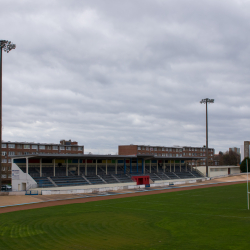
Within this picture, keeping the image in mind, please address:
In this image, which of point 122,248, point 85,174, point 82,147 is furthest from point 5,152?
point 122,248

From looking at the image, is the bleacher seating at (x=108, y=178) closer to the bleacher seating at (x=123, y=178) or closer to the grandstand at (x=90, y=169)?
the grandstand at (x=90, y=169)

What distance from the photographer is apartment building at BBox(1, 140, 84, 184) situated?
85.4m

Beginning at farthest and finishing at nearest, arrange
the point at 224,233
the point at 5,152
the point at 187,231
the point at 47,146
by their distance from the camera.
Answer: the point at 47,146
the point at 5,152
the point at 187,231
the point at 224,233

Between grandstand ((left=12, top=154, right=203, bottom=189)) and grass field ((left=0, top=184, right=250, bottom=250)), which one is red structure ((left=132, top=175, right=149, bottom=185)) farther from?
grass field ((left=0, top=184, right=250, bottom=250))

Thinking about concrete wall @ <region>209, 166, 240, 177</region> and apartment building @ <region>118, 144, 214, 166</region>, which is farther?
apartment building @ <region>118, 144, 214, 166</region>

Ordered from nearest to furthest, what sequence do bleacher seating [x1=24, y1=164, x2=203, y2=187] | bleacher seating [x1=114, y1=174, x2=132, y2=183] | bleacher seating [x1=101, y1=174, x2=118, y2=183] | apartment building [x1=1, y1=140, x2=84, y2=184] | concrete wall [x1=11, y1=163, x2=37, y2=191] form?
1. concrete wall [x1=11, y1=163, x2=37, y2=191]
2. bleacher seating [x1=24, y1=164, x2=203, y2=187]
3. bleacher seating [x1=101, y1=174, x2=118, y2=183]
4. bleacher seating [x1=114, y1=174, x2=132, y2=183]
5. apartment building [x1=1, y1=140, x2=84, y2=184]

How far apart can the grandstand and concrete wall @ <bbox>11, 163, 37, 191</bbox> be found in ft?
0.59

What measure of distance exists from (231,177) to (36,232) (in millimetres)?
76673

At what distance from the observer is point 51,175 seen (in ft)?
180

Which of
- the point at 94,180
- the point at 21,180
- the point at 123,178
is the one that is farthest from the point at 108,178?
the point at 21,180

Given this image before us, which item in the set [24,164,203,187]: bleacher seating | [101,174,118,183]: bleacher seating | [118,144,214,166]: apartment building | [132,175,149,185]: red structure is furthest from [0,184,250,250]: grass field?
[118,144,214,166]: apartment building

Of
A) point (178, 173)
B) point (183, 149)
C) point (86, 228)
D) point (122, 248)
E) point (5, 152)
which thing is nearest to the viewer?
point (122, 248)

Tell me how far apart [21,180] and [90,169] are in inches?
654

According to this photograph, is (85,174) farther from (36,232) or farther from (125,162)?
(36,232)
